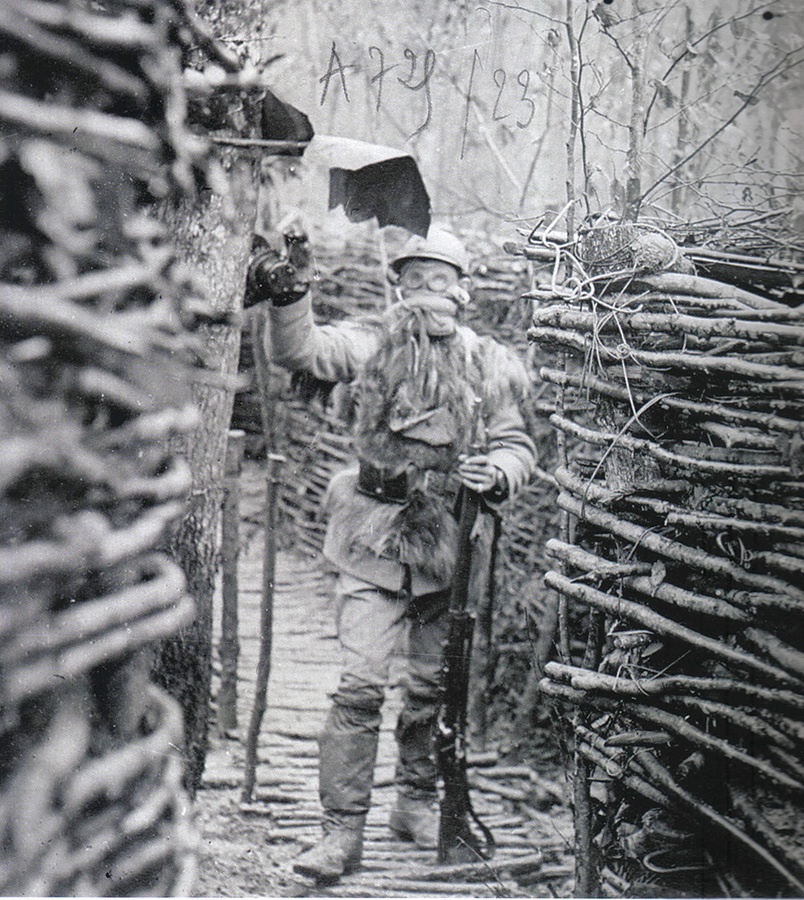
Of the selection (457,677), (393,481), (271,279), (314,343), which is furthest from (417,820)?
(271,279)

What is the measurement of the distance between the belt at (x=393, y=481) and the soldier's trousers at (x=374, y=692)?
28 cm

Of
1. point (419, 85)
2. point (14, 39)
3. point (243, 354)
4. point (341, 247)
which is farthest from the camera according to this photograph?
point (341, 247)

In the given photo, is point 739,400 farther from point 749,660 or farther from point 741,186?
point 741,186

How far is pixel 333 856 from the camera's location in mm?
2074

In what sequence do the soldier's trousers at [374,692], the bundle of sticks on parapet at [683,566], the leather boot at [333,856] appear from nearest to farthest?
the bundle of sticks on parapet at [683,566] → the leather boot at [333,856] → the soldier's trousers at [374,692]

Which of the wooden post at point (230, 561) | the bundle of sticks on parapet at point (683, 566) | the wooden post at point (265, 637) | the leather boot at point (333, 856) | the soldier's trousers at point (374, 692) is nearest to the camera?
the bundle of sticks on parapet at point (683, 566)

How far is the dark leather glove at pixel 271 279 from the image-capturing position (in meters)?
2.23

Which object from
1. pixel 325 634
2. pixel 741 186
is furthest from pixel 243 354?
pixel 741 186

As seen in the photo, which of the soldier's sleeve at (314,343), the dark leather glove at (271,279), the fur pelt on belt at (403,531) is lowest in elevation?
the fur pelt on belt at (403,531)

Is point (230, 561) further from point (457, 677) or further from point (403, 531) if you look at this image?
point (457, 677)

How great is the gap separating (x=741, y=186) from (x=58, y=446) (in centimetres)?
159

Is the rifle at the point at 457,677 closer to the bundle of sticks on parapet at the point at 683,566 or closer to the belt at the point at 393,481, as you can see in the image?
the belt at the point at 393,481

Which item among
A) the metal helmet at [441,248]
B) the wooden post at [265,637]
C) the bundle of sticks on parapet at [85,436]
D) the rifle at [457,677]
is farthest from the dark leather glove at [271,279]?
the bundle of sticks on parapet at [85,436]

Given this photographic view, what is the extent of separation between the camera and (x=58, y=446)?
1.08m
